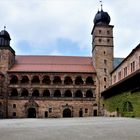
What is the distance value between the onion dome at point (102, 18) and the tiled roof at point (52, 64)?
8.22 metres

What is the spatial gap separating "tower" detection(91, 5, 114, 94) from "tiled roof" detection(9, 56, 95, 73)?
199 cm

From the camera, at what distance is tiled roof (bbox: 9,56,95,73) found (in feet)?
204

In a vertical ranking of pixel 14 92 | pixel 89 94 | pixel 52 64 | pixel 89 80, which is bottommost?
pixel 89 94

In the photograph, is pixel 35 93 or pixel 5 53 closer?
pixel 5 53

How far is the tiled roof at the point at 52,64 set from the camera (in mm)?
62125

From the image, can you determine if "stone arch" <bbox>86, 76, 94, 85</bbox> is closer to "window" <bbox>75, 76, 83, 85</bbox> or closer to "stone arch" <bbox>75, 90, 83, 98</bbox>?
"window" <bbox>75, 76, 83, 85</bbox>

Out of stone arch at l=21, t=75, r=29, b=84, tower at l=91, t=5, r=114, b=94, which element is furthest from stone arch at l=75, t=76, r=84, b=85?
stone arch at l=21, t=75, r=29, b=84

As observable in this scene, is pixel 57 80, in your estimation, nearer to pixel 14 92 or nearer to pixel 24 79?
pixel 24 79

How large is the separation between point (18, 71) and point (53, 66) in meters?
7.06

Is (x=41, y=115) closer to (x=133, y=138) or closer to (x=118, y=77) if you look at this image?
(x=118, y=77)

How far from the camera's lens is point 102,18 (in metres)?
62.7

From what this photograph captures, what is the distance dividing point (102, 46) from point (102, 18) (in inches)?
217

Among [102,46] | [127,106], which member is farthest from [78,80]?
[127,106]

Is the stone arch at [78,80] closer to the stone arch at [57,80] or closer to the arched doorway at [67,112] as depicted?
the stone arch at [57,80]
